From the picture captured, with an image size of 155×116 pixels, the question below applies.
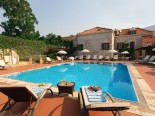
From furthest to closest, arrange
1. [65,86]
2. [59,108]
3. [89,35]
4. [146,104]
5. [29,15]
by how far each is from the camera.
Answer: [29,15], [89,35], [65,86], [146,104], [59,108]

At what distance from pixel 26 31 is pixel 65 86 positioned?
107ft

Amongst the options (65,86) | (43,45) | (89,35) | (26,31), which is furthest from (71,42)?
(65,86)

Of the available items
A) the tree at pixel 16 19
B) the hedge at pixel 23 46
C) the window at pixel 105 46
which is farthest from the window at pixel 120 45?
the tree at pixel 16 19

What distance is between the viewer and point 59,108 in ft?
15.1

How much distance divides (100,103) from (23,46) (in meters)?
21.6

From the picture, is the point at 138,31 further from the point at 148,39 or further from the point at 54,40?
the point at 54,40

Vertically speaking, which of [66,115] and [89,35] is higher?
[89,35]

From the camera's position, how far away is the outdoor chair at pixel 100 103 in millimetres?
2832

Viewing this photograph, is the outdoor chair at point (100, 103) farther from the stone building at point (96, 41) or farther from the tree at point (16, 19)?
the tree at point (16, 19)

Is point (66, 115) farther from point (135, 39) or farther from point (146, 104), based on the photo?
point (135, 39)

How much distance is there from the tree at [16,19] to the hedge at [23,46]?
11.3 metres

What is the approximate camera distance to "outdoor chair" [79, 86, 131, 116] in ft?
9.29

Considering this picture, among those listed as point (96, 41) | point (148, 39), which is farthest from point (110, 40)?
point (148, 39)

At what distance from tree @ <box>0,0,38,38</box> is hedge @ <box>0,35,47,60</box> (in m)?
11.3
